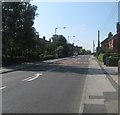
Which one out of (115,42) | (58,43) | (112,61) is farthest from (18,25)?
(58,43)

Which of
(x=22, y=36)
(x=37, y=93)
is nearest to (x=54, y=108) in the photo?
(x=37, y=93)

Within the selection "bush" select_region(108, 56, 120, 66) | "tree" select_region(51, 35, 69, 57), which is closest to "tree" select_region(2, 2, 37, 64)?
"bush" select_region(108, 56, 120, 66)

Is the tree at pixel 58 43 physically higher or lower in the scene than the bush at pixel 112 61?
higher

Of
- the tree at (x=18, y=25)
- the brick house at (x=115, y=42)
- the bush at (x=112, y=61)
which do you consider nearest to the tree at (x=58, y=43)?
the brick house at (x=115, y=42)

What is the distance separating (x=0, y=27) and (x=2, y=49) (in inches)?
149

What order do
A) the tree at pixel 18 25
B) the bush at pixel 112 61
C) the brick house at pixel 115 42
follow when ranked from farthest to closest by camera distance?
the tree at pixel 18 25 < the bush at pixel 112 61 < the brick house at pixel 115 42

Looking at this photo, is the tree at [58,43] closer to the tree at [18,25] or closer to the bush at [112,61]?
the tree at [18,25]

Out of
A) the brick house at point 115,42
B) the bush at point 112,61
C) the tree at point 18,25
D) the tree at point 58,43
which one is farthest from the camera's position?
the tree at point 58,43

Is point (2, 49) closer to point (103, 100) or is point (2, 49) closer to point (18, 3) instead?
point (18, 3)

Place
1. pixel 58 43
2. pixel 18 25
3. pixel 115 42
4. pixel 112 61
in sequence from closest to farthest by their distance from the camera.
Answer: pixel 112 61
pixel 18 25
pixel 115 42
pixel 58 43

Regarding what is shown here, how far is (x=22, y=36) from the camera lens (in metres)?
52.1

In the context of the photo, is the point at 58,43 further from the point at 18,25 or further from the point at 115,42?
the point at 18,25

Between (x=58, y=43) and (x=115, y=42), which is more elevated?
(x=58, y=43)

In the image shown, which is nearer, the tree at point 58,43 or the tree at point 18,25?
the tree at point 18,25
